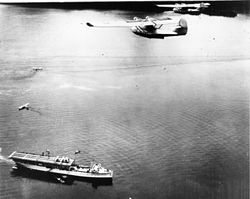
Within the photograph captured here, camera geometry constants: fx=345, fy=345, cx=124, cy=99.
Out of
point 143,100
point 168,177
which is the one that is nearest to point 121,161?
point 168,177

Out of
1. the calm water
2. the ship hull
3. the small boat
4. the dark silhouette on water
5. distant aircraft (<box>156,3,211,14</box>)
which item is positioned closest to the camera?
the ship hull

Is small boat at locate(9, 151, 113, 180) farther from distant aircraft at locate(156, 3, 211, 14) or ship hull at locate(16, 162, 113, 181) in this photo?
distant aircraft at locate(156, 3, 211, 14)

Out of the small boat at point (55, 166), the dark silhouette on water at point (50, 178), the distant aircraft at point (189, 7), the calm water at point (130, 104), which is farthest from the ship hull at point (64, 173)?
the distant aircraft at point (189, 7)

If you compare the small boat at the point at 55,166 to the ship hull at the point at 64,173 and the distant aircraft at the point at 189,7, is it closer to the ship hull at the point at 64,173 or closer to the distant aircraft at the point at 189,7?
the ship hull at the point at 64,173

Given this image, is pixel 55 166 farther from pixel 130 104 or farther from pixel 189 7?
pixel 189 7

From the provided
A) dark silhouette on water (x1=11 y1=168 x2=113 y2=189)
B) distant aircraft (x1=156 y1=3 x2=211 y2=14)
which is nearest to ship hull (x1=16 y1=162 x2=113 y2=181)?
dark silhouette on water (x1=11 y1=168 x2=113 y2=189)

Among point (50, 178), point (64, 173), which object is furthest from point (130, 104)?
point (50, 178)
